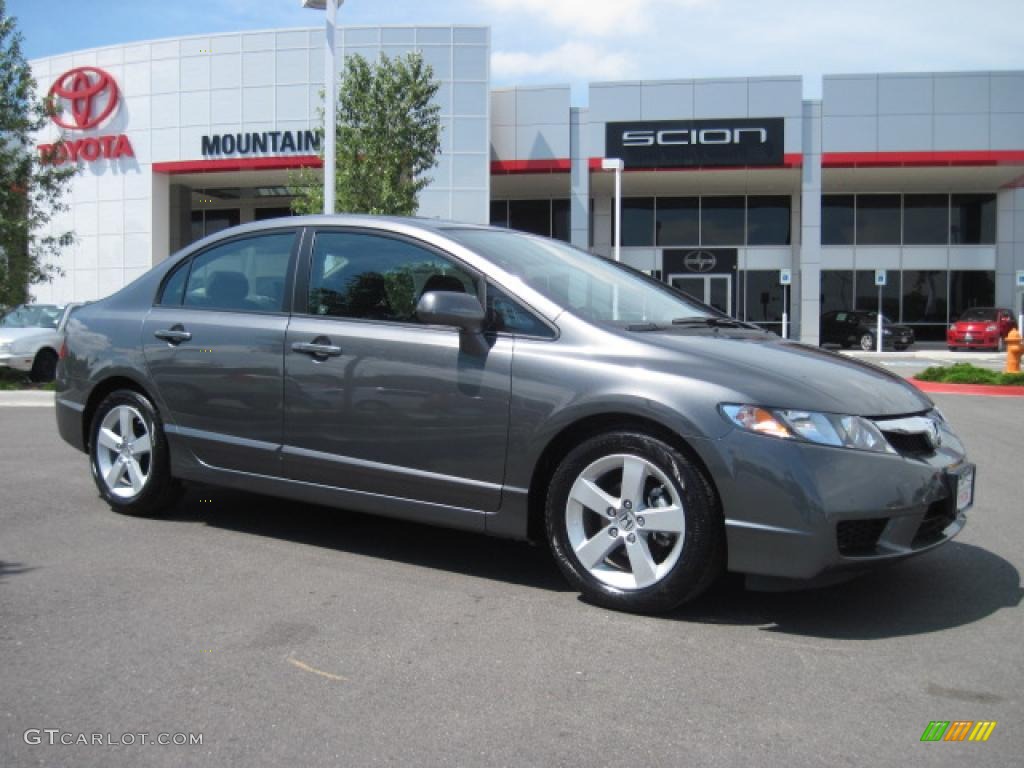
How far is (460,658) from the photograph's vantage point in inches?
135

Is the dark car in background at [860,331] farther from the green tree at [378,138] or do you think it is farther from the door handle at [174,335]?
the door handle at [174,335]

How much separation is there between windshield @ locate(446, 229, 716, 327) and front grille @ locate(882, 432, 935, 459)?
1.18m

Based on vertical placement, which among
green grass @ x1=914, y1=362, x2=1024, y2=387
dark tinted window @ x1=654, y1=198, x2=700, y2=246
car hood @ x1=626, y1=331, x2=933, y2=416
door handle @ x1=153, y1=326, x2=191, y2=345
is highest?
dark tinted window @ x1=654, y1=198, x2=700, y2=246

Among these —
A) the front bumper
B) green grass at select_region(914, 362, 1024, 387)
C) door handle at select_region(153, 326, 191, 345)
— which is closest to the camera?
the front bumper

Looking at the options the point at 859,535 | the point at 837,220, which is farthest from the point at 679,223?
the point at 859,535

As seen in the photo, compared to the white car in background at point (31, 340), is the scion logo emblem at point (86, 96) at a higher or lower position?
higher

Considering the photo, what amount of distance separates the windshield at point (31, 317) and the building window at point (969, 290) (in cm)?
3021

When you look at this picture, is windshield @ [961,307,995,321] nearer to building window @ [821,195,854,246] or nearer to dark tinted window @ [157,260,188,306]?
building window @ [821,195,854,246]

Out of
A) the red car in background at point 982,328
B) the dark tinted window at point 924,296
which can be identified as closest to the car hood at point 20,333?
the red car in background at point 982,328

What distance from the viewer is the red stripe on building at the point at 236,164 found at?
3108 cm

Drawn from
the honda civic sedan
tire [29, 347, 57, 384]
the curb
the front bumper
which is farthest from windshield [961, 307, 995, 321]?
the front bumper

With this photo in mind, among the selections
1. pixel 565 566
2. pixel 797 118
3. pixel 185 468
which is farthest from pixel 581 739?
pixel 797 118

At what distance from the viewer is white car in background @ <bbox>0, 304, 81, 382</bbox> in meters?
16.1

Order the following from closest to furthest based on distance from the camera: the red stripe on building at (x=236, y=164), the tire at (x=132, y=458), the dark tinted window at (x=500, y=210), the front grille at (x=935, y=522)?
the front grille at (x=935, y=522), the tire at (x=132, y=458), the red stripe on building at (x=236, y=164), the dark tinted window at (x=500, y=210)
